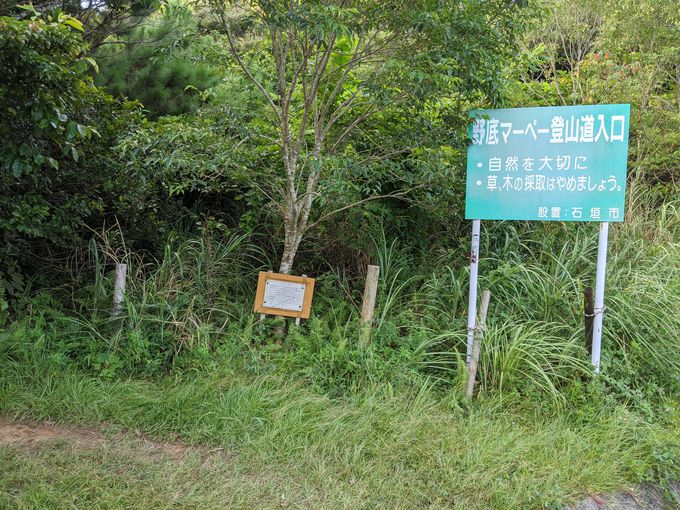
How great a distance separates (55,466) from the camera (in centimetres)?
330

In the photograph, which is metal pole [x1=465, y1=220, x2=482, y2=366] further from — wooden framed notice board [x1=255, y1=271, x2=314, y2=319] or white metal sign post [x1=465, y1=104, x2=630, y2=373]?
wooden framed notice board [x1=255, y1=271, x2=314, y2=319]

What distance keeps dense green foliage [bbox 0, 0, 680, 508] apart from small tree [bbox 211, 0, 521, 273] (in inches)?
1.1

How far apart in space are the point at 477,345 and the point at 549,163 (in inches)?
59.9

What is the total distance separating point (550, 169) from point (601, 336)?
139 centimetres

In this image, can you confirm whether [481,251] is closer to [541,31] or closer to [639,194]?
[639,194]

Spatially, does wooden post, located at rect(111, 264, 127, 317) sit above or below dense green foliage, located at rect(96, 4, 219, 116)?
below

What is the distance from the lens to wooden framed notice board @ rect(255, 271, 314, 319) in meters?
4.93

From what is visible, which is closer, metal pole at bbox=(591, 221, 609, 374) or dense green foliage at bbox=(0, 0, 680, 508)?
dense green foliage at bbox=(0, 0, 680, 508)

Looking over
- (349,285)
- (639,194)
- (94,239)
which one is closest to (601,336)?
(349,285)

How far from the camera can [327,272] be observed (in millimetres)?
5902

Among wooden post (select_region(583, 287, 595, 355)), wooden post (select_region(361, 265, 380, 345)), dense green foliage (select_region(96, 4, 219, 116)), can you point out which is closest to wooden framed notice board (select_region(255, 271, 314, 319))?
wooden post (select_region(361, 265, 380, 345))

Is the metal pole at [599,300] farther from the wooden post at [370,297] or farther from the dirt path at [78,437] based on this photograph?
the dirt path at [78,437]

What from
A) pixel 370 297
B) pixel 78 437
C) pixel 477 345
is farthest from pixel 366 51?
pixel 78 437

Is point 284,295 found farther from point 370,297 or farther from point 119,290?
point 119,290
